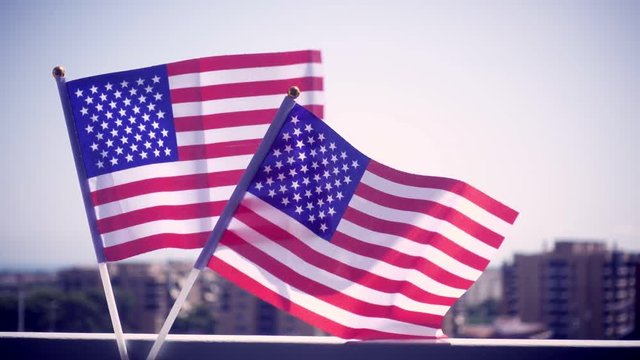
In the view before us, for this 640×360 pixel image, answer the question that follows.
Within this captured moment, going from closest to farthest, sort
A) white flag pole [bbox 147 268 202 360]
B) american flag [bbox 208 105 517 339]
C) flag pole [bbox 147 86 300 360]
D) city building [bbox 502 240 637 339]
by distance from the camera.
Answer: white flag pole [bbox 147 268 202 360] → flag pole [bbox 147 86 300 360] → american flag [bbox 208 105 517 339] → city building [bbox 502 240 637 339]

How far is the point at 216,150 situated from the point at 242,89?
1.00ft

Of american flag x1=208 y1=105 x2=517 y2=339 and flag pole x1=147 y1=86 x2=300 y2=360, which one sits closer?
flag pole x1=147 y1=86 x2=300 y2=360

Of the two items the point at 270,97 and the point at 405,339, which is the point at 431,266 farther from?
the point at 270,97

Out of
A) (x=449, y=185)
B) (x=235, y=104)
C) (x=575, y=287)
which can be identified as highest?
(x=235, y=104)

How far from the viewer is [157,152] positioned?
3.00 m

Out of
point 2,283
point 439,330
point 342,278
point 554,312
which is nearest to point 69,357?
point 342,278

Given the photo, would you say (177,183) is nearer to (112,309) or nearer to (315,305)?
(112,309)

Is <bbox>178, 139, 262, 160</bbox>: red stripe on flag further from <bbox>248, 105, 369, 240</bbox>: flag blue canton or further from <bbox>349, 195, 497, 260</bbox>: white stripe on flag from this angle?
<bbox>349, 195, 497, 260</bbox>: white stripe on flag

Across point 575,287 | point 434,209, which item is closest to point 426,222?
point 434,209

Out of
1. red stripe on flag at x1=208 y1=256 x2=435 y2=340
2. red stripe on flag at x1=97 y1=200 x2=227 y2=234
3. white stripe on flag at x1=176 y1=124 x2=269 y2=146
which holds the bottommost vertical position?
red stripe on flag at x1=208 y1=256 x2=435 y2=340

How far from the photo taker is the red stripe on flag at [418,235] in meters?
3.03

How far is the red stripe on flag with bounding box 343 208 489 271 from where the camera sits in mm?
3033

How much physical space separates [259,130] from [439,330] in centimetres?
125

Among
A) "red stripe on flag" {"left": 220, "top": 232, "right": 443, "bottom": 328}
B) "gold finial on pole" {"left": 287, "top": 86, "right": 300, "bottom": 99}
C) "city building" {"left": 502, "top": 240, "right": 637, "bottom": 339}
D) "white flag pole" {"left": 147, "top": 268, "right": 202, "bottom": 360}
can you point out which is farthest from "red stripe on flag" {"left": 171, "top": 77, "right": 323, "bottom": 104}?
"city building" {"left": 502, "top": 240, "right": 637, "bottom": 339}
